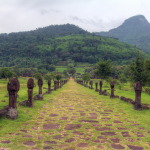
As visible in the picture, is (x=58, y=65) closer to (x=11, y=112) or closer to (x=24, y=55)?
(x=24, y=55)

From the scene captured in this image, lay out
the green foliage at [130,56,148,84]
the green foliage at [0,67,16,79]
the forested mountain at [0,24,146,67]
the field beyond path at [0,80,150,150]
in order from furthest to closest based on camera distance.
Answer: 1. the forested mountain at [0,24,146,67]
2. the green foliage at [0,67,16,79]
3. the green foliage at [130,56,148,84]
4. the field beyond path at [0,80,150,150]

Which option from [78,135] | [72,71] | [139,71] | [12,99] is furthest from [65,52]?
[78,135]

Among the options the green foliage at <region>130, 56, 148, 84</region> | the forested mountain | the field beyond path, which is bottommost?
the field beyond path

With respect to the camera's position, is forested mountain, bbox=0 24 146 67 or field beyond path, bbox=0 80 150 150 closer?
field beyond path, bbox=0 80 150 150

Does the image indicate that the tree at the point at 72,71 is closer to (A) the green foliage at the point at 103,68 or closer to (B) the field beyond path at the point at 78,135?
(A) the green foliage at the point at 103,68

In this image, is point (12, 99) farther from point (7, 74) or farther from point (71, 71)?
point (71, 71)

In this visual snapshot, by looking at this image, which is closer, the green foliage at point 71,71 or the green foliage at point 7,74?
the green foliage at point 7,74

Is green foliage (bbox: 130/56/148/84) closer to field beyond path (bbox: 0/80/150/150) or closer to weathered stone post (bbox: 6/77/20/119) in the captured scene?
field beyond path (bbox: 0/80/150/150)

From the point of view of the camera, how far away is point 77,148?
5.84 meters

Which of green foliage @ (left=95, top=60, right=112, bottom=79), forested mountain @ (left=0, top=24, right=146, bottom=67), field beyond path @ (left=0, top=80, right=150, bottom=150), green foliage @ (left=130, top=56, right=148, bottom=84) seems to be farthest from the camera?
forested mountain @ (left=0, top=24, right=146, bottom=67)

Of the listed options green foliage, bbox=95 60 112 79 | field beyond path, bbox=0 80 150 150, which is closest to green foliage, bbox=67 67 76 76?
green foliage, bbox=95 60 112 79

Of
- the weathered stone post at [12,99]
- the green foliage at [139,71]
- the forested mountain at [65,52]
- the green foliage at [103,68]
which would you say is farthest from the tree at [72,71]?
the weathered stone post at [12,99]

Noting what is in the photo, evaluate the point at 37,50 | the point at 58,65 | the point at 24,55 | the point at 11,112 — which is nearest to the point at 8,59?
the point at 24,55

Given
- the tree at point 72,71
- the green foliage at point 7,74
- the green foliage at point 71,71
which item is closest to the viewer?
the green foliage at point 7,74
